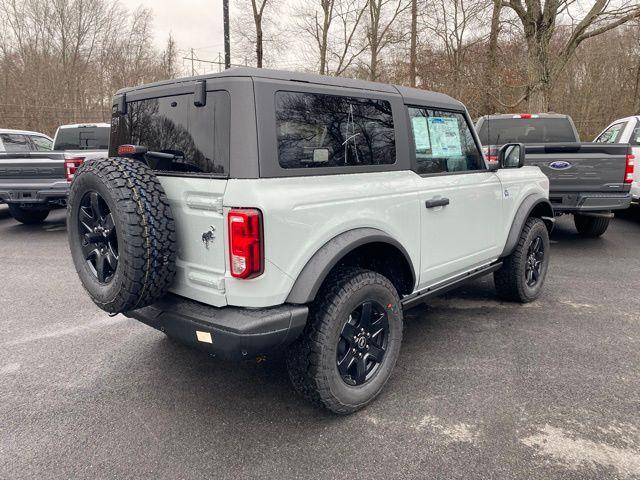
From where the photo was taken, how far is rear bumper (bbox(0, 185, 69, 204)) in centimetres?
746

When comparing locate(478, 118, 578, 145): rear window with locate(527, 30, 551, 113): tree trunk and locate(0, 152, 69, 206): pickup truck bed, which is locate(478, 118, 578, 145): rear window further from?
locate(0, 152, 69, 206): pickup truck bed

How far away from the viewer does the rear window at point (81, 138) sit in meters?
9.66

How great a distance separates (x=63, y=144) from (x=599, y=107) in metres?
21.4

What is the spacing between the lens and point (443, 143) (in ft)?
11.5

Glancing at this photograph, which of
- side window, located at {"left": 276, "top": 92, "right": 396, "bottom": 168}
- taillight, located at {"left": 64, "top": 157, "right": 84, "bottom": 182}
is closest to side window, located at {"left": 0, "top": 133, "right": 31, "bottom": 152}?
taillight, located at {"left": 64, "top": 157, "right": 84, "bottom": 182}

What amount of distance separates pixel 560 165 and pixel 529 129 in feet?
7.94

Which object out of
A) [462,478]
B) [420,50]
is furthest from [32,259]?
[420,50]

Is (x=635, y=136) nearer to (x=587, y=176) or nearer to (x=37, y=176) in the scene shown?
(x=587, y=176)

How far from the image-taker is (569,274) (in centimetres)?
554

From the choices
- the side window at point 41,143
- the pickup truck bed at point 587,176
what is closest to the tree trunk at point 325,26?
the side window at point 41,143

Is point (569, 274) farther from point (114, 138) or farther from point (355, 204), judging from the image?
point (114, 138)

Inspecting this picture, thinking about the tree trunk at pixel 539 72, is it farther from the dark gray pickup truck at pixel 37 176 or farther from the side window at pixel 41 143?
the side window at pixel 41 143

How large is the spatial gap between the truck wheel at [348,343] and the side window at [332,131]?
0.69m

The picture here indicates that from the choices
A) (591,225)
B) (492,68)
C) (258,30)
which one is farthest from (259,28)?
(591,225)
